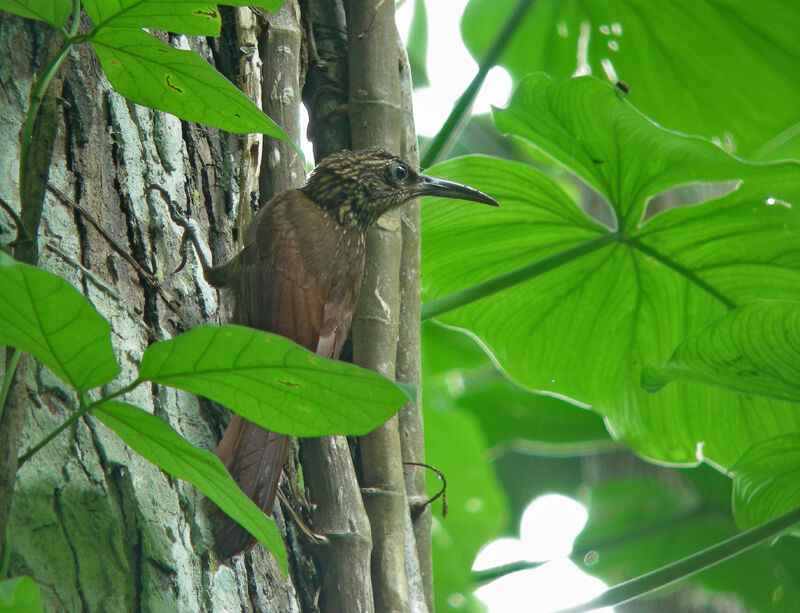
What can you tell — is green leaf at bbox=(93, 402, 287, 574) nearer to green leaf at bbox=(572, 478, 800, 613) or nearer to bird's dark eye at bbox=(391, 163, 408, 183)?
bird's dark eye at bbox=(391, 163, 408, 183)

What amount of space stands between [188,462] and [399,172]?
133 centimetres

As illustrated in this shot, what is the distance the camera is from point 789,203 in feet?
7.29

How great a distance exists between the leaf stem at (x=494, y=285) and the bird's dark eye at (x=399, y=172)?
0.32 m

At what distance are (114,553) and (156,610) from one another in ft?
0.31

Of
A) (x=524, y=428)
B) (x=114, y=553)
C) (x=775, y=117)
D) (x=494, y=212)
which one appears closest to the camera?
(x=114, y=553)

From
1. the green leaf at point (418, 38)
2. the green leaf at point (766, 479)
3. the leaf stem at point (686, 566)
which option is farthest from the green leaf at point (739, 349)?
the green leaf at point (418, 38)

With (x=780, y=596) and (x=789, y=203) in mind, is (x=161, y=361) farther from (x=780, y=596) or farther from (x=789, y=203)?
(x=780, y=596)

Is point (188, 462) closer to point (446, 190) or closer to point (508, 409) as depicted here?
point (446, 190)

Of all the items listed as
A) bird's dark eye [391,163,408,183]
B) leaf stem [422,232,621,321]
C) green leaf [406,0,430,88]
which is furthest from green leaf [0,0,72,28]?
green leaf [406,0,430,88]

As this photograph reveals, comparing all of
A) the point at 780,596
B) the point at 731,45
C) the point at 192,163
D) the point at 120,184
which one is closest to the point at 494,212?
the point at 731,45

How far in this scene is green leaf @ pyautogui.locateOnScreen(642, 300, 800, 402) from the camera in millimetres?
1794

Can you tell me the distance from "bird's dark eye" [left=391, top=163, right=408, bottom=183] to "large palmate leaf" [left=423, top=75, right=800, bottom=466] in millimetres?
231

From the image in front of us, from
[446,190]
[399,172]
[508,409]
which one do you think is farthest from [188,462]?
[508,409]

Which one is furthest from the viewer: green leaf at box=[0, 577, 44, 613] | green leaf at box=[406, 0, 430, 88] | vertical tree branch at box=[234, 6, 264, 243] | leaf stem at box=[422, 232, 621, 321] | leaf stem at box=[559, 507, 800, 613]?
green leaf at box=[406, 0, 430, 88]
